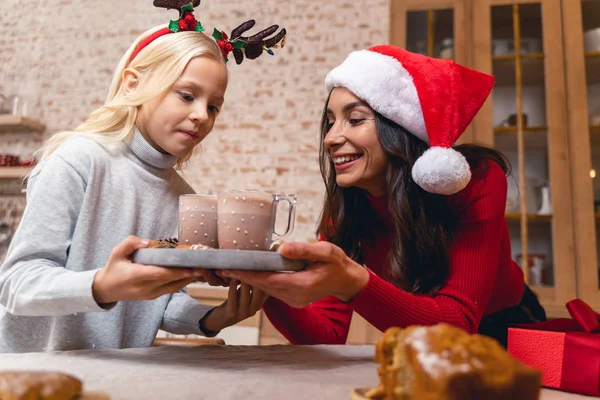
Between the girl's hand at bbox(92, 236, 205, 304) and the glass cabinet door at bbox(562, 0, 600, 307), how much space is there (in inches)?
96.5

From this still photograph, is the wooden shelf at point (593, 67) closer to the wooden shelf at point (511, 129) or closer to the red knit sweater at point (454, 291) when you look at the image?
the wooden shelf at point (511, 129)

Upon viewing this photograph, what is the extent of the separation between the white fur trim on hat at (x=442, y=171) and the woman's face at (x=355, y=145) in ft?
0.48

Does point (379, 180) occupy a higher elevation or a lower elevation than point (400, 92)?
lower

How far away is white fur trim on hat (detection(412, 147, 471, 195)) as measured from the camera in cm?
116

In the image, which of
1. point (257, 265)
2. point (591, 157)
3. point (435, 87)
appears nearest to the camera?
point (257, 265)

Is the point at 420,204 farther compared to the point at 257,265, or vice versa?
the point at 420,204

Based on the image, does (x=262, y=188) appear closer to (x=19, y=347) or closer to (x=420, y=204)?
(x=420, y=204)

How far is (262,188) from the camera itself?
3.30 meters

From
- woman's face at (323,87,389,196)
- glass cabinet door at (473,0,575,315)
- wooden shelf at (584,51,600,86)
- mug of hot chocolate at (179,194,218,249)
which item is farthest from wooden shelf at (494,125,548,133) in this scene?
mug of hot chocolate at (179,194,218,249)

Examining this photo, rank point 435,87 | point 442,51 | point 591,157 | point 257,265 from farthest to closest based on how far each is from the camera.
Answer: point 442,51 → point 591,157 → point 435,87 → point 257,265

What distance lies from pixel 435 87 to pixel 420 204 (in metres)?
0.31

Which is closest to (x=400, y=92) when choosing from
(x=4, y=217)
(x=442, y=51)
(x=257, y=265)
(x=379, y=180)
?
(x=379, y=180)

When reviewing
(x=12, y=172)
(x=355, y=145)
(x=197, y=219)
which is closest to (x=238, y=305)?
(x=197, y=219)

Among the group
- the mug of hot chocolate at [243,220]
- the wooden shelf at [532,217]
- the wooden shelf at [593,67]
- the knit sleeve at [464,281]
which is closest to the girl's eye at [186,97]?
the mug of hot chocolate at [243,220]
